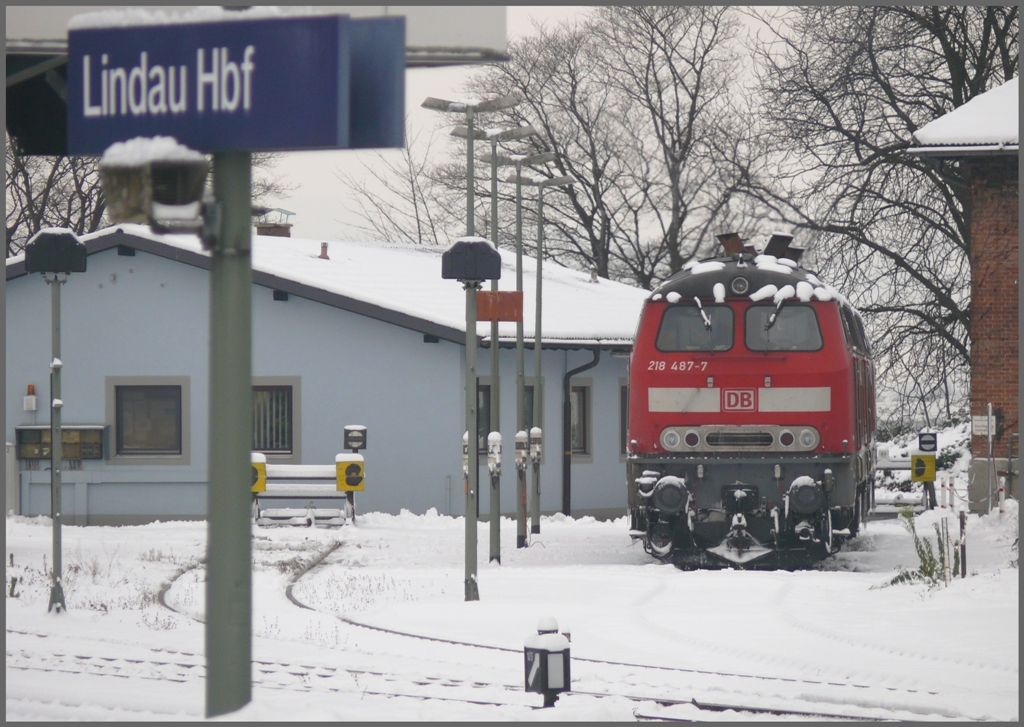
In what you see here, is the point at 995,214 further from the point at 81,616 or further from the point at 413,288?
the point at 81,616

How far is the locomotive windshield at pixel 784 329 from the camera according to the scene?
46.6 feet

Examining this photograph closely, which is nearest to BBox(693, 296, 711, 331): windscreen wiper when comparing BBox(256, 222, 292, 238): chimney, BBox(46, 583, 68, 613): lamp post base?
BBox(46, 583, 68, 613): lamp post base

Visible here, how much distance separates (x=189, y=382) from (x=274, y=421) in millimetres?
1537

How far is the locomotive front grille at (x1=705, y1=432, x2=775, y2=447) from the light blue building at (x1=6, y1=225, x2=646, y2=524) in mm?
6767

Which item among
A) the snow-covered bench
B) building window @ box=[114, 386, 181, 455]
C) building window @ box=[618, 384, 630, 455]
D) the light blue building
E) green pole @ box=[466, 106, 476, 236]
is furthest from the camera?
building window @ box=[618, 384, 630, 455]

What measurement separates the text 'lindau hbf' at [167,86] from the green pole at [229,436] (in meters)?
0.22

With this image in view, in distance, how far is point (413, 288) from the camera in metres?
23.5

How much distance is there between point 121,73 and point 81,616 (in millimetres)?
7091

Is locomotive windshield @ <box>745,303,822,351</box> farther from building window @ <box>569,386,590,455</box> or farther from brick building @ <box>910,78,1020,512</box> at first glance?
building window @ <box>569,386,590,455</box>

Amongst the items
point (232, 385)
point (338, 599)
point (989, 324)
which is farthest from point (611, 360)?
point (232, 385)

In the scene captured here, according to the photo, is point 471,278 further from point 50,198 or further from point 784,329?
point 50,198

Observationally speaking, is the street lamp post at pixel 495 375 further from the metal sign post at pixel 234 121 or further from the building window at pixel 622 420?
the metal sign post at pixel 234 121

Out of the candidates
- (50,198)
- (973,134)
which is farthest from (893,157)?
(50,198)

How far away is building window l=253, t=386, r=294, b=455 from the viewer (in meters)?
21.3
